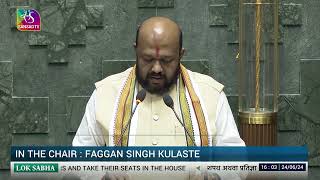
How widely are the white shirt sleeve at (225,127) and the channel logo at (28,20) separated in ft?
4.63

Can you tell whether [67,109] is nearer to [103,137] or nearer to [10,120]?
[10,120]

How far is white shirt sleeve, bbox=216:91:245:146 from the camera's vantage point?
2.26m

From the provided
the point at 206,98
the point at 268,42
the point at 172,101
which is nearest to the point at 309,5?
the point at 268,42

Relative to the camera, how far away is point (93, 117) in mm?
2340

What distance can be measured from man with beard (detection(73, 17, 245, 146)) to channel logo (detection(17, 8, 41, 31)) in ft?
3.85

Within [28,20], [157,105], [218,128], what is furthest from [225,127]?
[28,20]

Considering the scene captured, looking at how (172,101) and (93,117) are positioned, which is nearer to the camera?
(172,101)

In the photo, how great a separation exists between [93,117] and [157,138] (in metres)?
0.41

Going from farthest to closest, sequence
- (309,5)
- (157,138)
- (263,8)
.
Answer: (309,5)
(263,8)
(157,138)

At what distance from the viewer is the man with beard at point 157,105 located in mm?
2145

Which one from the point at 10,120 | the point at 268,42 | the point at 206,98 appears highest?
the point at 268,42

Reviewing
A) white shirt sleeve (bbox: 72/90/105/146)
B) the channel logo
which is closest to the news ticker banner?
white shirt sleeve (bbox: 72/90/105/146)

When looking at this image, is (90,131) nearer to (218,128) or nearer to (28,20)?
(218,128)

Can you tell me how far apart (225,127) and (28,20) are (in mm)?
1572
